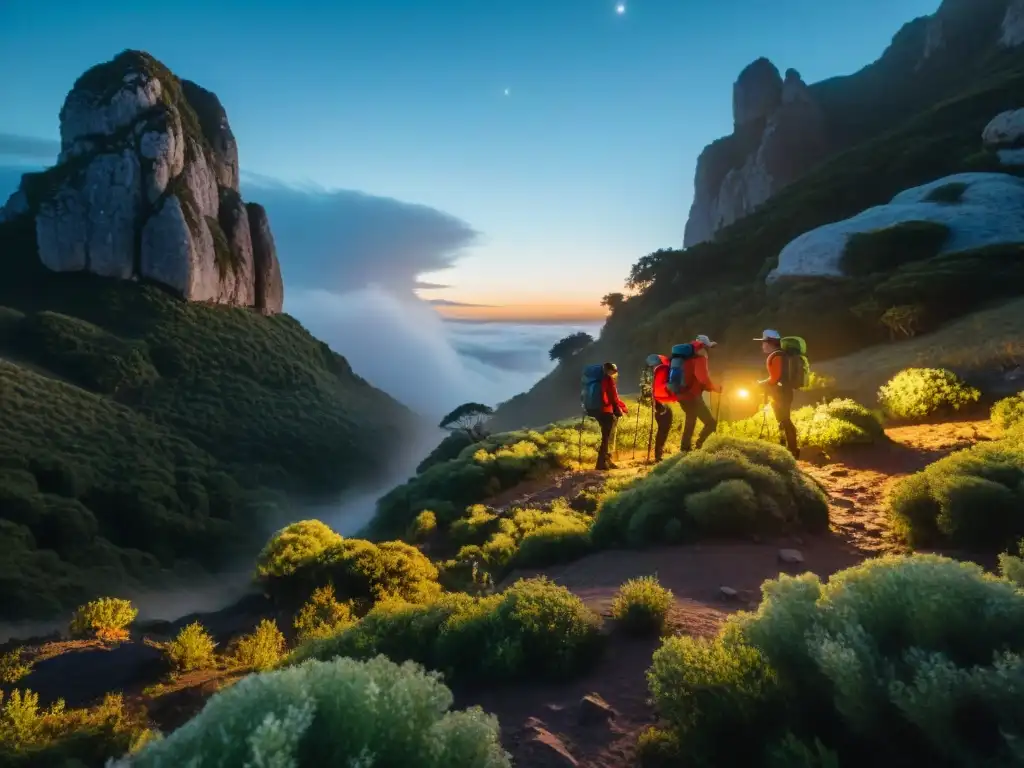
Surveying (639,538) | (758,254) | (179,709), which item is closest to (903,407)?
(639,538)

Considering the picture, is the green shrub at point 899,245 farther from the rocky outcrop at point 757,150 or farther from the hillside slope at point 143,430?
the rocky outcrop at point 757,150

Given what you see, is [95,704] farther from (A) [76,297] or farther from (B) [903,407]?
(A) [76,297]

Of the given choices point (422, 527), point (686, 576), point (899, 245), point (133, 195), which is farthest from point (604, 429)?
point (133, 195)

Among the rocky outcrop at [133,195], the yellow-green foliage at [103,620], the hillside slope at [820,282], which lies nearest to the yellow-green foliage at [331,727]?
the yellow-green foliage at [103,620]

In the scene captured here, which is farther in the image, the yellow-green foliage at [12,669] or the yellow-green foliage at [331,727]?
the yellow-green foliage at [12,669]

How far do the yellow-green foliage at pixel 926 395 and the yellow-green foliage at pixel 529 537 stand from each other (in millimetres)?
8315

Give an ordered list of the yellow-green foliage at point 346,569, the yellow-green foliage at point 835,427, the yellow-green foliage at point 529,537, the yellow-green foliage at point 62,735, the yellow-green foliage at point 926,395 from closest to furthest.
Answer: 1. the yellow-green foliage at point 62,735
2. the yellow-green foliage at point 529,537
3. the yellow-green foliage at point 346,569
4. the yellow-green foliage at point 835,427
5. the yellow-green foliage at point 926,395

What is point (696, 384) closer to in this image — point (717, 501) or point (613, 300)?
point (717, 501)

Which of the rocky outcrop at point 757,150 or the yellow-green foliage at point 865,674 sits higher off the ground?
the rocky outcrop at point 757,150

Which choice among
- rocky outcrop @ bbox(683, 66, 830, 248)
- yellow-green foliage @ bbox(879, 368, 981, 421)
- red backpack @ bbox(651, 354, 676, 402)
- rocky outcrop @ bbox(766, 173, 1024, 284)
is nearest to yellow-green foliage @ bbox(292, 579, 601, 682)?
red backpack @ bbox(651, 354, 676, 402)

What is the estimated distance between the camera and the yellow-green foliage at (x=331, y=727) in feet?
6.57

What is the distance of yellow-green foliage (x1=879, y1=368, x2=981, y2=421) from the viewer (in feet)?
42.3

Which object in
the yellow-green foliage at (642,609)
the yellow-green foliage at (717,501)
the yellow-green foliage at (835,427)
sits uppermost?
the yellow-green foliage at (835,427)

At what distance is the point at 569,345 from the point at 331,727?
181 ft
